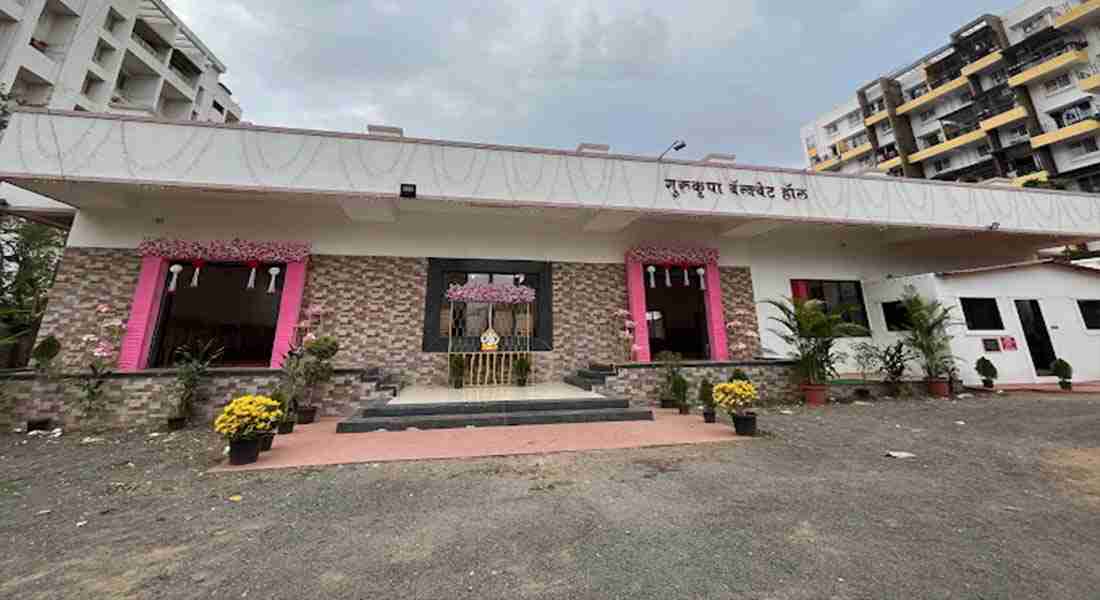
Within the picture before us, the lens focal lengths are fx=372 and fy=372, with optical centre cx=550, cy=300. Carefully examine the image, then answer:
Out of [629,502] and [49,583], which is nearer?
[49,583]

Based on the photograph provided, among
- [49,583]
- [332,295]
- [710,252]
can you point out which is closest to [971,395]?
[710,252]

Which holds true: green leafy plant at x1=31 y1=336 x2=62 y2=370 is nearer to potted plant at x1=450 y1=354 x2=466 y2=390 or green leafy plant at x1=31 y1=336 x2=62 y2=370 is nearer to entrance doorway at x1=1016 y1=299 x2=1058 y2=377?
potted plant at x1=450 y1=354 x2=466 y2=390

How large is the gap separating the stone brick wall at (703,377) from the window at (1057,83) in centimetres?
3030

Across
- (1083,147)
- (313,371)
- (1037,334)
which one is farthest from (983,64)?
(313,371)

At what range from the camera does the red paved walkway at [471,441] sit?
4078mm

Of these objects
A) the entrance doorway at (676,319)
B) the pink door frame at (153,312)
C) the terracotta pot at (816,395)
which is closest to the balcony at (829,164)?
the entrance doorway at (676,319)

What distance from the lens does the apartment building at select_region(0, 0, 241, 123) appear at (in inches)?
510

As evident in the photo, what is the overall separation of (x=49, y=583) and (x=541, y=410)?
4.53 meters

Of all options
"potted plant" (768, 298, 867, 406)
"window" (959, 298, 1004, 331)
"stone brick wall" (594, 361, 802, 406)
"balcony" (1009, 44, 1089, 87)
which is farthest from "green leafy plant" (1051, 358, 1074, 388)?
"balcony" (1009, 44, 1089, 87)

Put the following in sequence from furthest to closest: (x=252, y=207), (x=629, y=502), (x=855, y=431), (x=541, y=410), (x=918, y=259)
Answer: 1. (x=918, y=259)
2. (x=252, y=207)
3. (x=541, y=410)
4. (x=855, y=431)
5. (x=629, y=502)

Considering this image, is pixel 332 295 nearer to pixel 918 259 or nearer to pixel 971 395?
pixel 971 395

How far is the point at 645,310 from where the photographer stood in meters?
8.52

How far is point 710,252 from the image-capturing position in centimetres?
909

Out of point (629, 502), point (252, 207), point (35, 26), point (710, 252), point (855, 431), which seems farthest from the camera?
point (35, 26)
